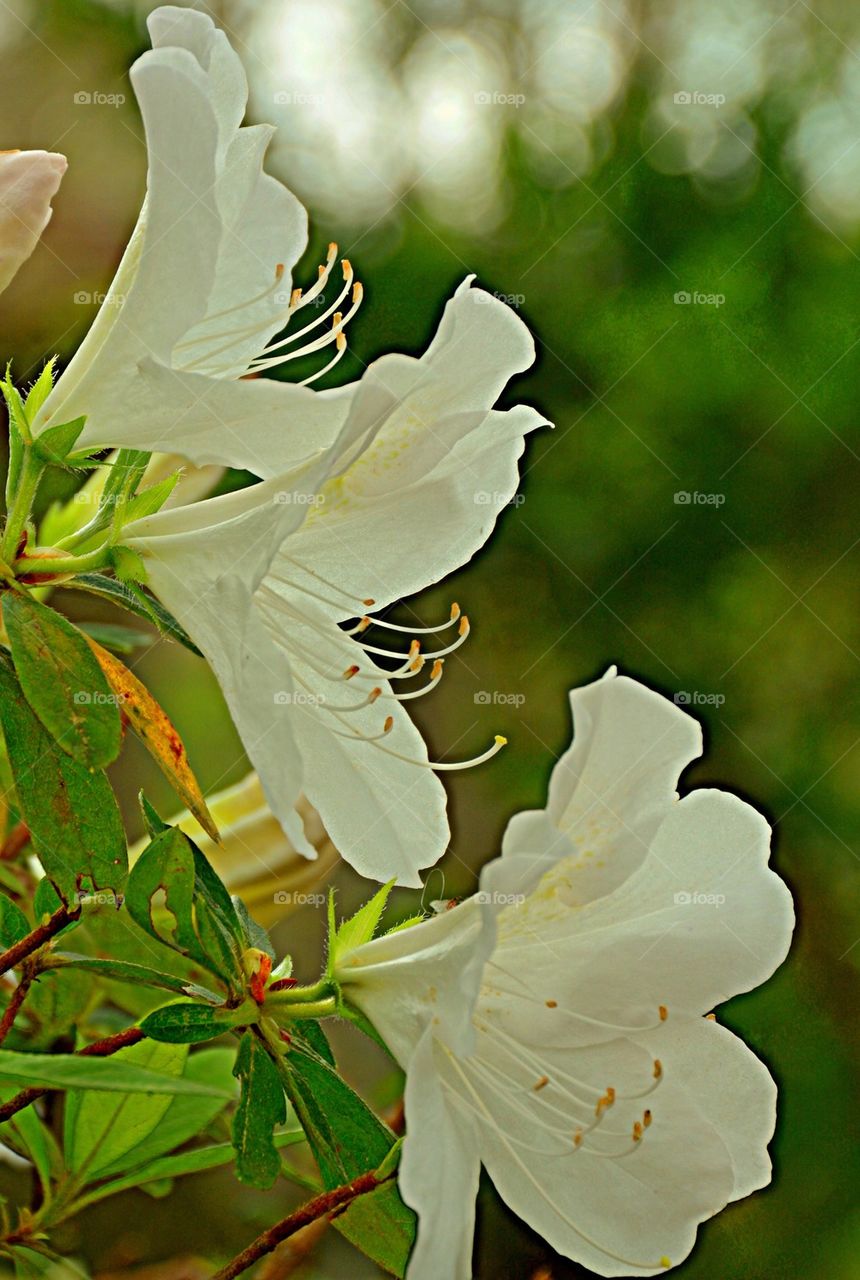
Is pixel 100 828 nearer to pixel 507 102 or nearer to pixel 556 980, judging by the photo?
pixel 556 980

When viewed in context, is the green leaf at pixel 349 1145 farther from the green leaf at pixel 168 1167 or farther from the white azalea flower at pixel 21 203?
the white azalea flower at pixel 21 203

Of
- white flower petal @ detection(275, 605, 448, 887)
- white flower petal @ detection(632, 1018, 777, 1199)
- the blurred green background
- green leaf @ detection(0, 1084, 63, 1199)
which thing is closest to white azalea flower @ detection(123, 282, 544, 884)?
white flower petal @ detection(275, 605, 448, 887)

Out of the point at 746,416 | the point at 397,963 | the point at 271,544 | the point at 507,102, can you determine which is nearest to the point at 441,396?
the point at 271,544

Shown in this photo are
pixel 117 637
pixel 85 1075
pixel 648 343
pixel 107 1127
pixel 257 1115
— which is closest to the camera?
pixel 85 1075

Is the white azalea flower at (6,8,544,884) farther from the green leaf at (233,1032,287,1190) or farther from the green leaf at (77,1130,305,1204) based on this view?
the green leaf at (77,1130,305,1204)

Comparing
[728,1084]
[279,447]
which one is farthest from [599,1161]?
[279,447]

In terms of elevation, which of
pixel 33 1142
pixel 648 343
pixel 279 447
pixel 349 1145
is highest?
pixel 279 447

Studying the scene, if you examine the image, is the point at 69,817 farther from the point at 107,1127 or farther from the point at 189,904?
the point at 107,1127
